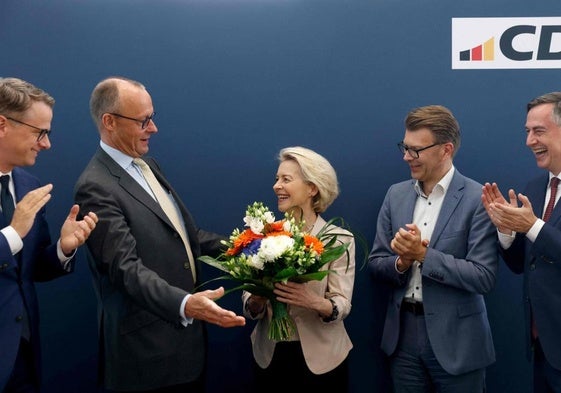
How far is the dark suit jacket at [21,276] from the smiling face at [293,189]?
44.5 inches

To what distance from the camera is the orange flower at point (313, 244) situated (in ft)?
9.05

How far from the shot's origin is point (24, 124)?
279 centimetres

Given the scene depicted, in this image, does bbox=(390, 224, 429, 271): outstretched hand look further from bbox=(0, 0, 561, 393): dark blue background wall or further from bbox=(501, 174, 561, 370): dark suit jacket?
bbox=(0, 0, 561, 393): dark blue background wall

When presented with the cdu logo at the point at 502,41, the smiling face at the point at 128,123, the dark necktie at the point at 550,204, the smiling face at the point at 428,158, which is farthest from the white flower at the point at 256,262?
the cdu logo at the point at 502,41

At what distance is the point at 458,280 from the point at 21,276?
210 cm

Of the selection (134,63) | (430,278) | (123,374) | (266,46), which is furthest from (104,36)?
(430,278)

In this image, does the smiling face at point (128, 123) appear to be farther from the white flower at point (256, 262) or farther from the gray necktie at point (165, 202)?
the white flower at point (256, 262)

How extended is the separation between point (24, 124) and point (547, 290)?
2.57m

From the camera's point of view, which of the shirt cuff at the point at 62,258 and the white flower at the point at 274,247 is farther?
the shirt cuff at the point at 62,258

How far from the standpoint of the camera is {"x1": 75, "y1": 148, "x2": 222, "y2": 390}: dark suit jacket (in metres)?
2.70

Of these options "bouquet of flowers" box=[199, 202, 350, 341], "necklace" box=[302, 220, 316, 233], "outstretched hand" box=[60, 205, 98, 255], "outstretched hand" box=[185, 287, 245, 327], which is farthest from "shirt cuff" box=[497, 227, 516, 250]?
"outstretched hand" box=[60, 205, 98, 255]

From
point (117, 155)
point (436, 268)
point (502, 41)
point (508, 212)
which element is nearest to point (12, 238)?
point (117, 155)

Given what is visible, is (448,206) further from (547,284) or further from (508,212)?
(547,284)

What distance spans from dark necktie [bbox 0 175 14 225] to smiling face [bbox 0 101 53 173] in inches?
2.4
